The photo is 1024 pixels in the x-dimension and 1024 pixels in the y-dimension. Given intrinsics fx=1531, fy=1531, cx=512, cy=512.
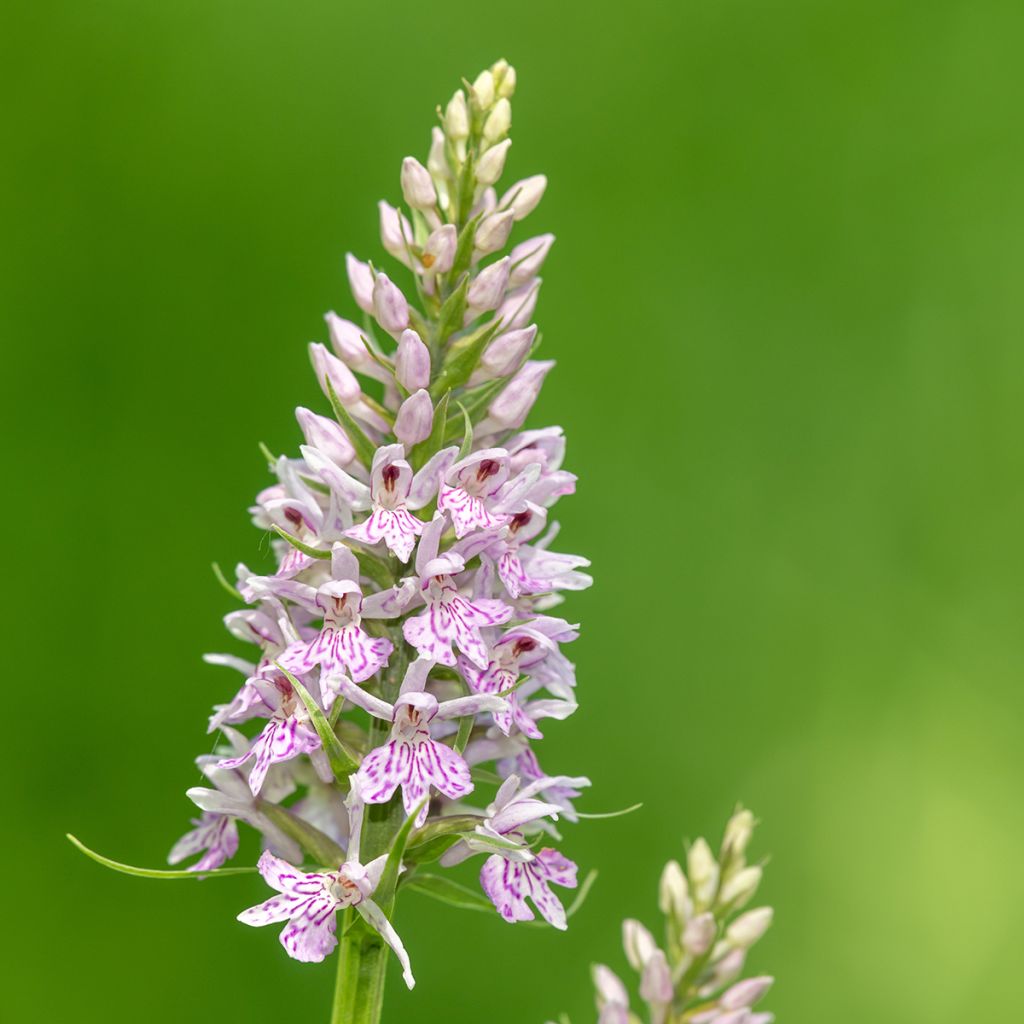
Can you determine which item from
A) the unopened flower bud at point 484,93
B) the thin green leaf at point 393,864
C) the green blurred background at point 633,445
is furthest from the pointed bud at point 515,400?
the green blurred background at point 633,445

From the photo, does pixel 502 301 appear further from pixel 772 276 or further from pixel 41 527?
pixel 772 276

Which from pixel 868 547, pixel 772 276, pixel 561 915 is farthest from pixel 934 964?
pixel 561 915

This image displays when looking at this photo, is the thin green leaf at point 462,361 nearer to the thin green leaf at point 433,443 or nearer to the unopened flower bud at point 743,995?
the thin green leaf at point 433,443

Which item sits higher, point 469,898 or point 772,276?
point 772,276

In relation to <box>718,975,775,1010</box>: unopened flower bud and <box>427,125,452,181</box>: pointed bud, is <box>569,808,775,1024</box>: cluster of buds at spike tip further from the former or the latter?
<box>427,125,452,181</box>: pointed bud

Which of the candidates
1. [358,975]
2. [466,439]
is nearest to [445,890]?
[358,975]

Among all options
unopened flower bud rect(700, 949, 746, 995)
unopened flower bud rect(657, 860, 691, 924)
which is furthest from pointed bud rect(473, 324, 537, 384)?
unopened flower bud rect(700, 949, 746, 995)

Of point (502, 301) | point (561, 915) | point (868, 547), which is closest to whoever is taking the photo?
point (561, 915)

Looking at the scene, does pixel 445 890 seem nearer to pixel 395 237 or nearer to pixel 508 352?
pixel 508 352
